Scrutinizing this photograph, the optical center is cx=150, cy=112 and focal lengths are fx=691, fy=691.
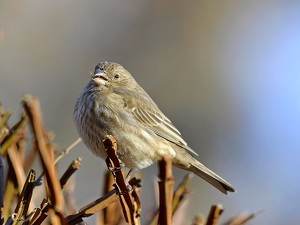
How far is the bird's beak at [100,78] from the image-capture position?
4.73m

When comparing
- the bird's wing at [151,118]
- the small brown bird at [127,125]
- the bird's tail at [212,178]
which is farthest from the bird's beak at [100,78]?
the bird's tail at [212,178]

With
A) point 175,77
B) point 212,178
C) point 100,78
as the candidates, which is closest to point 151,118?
point 100,78

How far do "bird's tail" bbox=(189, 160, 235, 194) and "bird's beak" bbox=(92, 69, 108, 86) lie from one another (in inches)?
33.4

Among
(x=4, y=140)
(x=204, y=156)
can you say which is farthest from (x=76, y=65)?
(x=4, y=140)

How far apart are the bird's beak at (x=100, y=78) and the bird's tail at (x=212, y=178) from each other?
0.85m

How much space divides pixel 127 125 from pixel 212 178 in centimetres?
64

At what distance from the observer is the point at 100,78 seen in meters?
4.83

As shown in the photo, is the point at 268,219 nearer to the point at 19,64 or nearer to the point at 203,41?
the point at 19,64

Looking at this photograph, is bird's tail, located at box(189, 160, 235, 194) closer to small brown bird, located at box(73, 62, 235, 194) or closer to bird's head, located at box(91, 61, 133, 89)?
small brown bird, located at box(73, 62, 235, 194)

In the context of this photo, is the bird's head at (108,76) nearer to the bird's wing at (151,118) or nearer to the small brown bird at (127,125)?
the small brown bird at (127,125)

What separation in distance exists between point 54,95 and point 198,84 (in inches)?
127

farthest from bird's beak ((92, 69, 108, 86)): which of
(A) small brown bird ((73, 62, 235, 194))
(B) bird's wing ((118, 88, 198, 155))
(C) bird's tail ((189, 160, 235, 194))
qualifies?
(C) bird's tail ((189, 160, 235, 194))

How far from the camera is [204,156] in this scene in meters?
10.4

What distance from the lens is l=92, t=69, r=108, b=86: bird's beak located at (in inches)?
186
